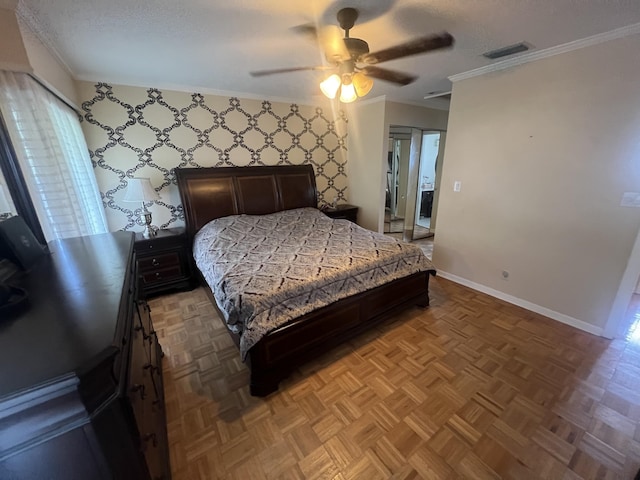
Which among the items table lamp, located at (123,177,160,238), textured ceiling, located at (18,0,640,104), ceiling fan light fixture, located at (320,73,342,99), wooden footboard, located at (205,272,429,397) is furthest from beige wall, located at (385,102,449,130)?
table lamp, located at (123,177,160,238)

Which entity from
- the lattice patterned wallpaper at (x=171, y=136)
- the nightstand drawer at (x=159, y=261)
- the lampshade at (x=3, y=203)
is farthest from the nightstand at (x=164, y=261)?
the lampshade at (x=3, y=203)

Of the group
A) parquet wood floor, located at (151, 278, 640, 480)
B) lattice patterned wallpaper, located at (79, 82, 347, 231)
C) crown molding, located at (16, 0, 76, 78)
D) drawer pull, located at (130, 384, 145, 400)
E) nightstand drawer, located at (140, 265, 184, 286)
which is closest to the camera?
drawer pull, located at (130, 384, 145, 400)

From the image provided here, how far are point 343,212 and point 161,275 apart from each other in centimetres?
268

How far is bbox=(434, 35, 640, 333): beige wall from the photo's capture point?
2066 millimetres

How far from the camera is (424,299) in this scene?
2770mm

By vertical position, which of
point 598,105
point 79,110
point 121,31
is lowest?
point 598,105

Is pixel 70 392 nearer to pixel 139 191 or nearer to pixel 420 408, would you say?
pixel 420 408

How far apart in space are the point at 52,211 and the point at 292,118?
299 centimetres

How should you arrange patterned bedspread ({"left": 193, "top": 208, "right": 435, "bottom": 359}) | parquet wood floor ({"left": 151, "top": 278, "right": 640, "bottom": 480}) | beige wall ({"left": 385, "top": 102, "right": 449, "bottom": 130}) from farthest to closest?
beige wall ({"left": 385, "top": 102, "right": 449, "bottom": 130}) → patterned bedspread ({"left": 193, "top": 208, "right": 435, "bottom": 359}) → parquet wood floor ({"left": 151, "top": 278, "right": 640, "bottom": 480})

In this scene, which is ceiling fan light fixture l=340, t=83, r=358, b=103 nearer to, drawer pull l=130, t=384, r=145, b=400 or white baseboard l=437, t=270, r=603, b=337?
drawer pull l=130, t=384, r=145, b=400

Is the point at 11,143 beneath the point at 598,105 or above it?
beneath

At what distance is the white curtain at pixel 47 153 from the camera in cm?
170

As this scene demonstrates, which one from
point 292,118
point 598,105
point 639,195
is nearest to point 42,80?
point 292,118

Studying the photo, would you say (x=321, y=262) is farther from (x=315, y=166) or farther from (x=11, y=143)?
(x=315, y=166)
